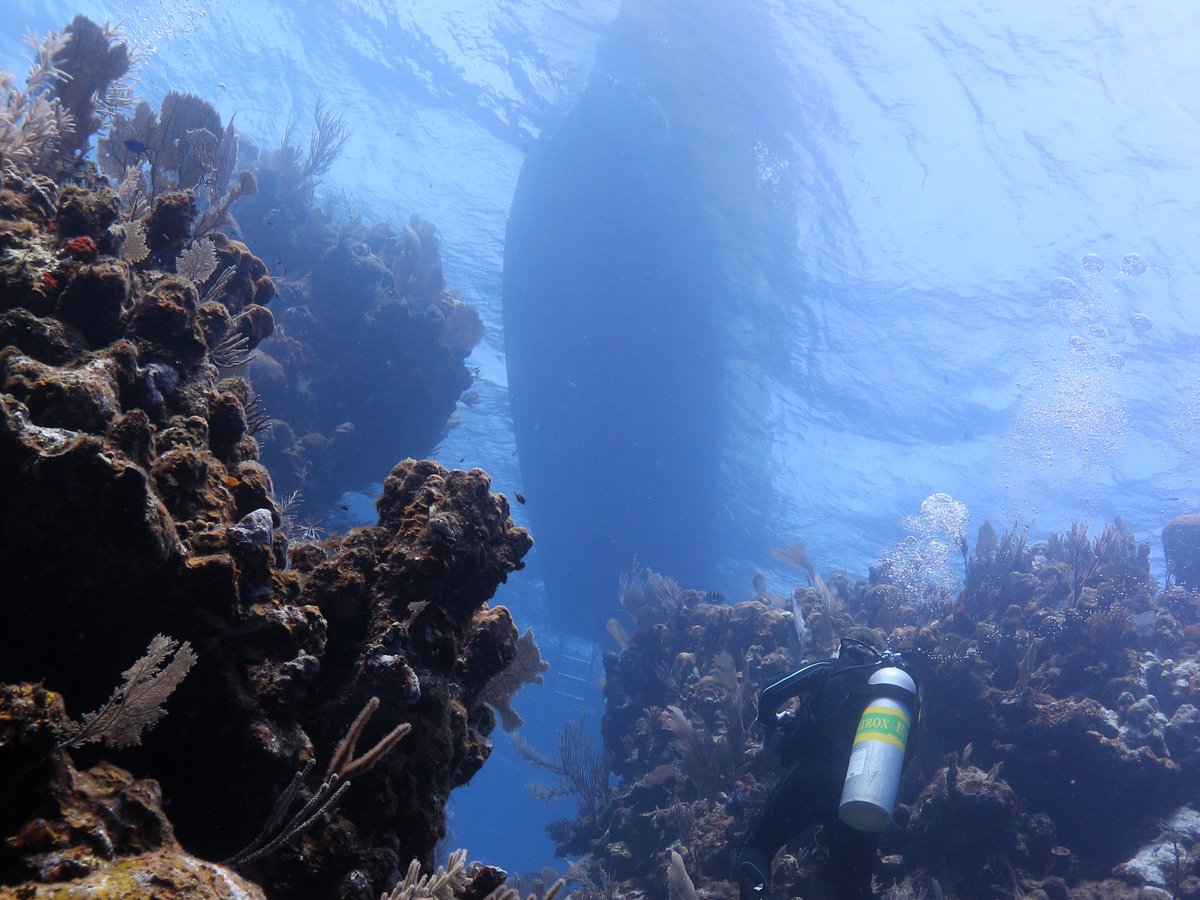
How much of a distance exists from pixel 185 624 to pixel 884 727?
6.35m

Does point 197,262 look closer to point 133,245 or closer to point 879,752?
point 133,245

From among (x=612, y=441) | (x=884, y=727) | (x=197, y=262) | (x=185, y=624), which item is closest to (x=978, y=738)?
(x=884, y=727)

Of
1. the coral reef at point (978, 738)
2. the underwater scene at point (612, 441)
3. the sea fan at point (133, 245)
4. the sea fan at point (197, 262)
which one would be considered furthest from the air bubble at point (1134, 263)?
the sea fan at point (133, 245)

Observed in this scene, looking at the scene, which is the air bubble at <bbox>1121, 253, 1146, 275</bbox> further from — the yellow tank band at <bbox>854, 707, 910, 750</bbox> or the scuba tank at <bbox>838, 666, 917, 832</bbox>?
the yellow tank band at <bbox>854, 707, 910, 750</bbox>

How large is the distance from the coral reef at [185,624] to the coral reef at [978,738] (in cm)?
654

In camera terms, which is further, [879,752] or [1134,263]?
[1134,263]

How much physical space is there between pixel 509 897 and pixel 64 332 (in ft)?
12.0

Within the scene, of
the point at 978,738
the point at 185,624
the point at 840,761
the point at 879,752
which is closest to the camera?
the point at 185,624

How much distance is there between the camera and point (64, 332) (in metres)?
3.29

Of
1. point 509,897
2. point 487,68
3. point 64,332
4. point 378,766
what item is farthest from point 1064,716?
point 487,68

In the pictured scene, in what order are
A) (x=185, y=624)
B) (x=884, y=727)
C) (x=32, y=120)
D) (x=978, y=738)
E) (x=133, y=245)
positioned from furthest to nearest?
(x=978, y=738)
(x=884, y=727)
(x=32, y=120)
(x=133, y=245)
(x=185, y=624)

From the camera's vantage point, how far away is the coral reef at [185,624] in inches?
75.4

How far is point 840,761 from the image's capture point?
689cm

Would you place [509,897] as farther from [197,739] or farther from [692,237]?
[692,237]
